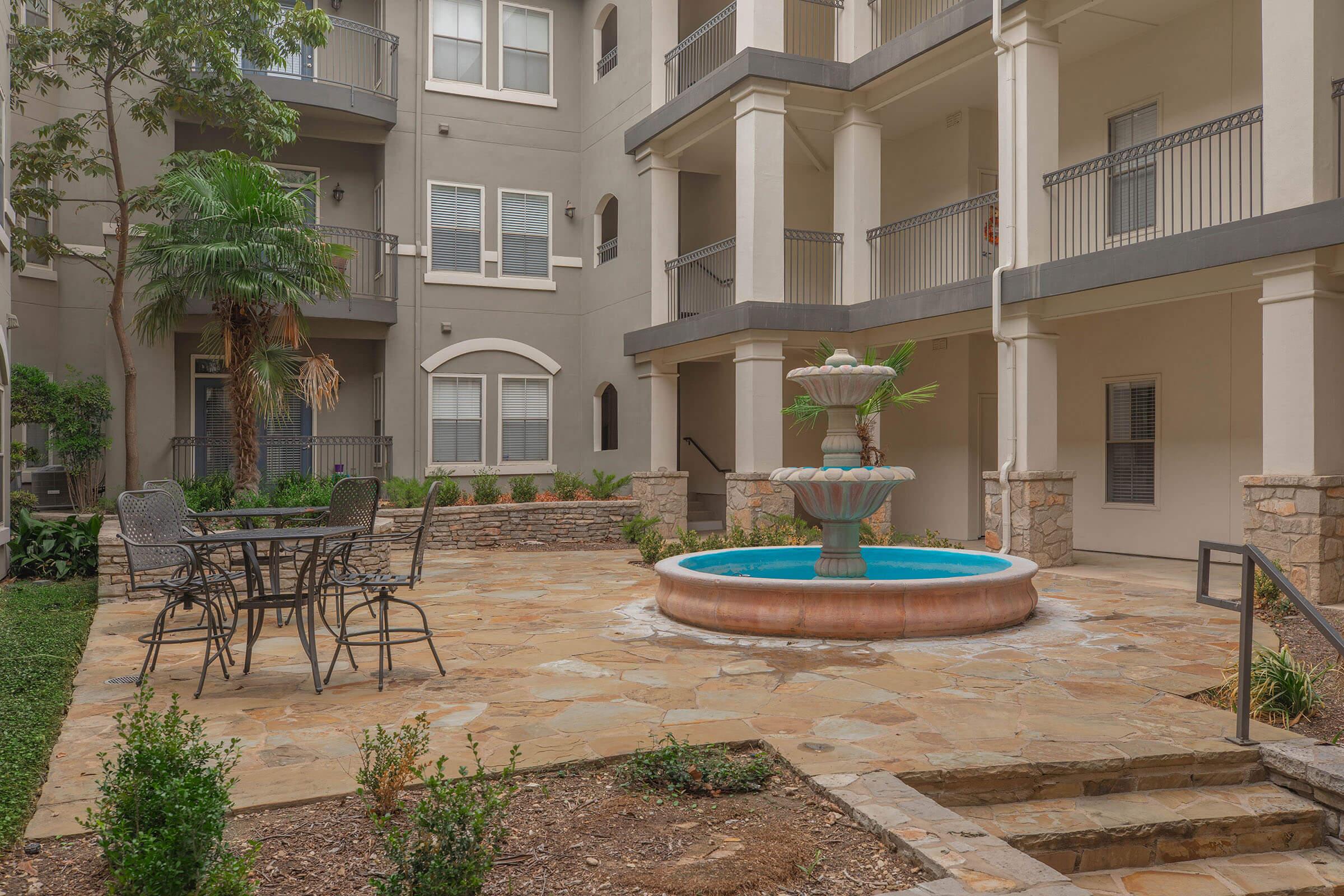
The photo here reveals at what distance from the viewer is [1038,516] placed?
11781 mm

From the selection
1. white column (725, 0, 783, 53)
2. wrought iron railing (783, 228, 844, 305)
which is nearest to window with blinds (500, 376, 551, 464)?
wrought iron railing (783, 228, 844, 305)

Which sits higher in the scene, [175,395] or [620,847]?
[175,395]

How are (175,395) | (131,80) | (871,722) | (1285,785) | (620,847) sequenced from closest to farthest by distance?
(620,847) → (1285,785) → (871,722) → (131,80) → (175,395)

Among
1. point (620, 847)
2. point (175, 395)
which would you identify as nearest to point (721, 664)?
point (620, 847)

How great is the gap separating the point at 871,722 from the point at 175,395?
1524cm

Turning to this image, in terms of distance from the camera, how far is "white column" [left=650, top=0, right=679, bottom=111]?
1658cm

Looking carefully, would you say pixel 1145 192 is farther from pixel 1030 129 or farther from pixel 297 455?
pixel 297 455

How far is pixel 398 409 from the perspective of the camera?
57.4 feet

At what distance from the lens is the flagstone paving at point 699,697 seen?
4.58 metres

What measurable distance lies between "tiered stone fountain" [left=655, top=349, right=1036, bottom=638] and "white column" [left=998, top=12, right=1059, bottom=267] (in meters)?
4.32

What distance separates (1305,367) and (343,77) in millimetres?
15609

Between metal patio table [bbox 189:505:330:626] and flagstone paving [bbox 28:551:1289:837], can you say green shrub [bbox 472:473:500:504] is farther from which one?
flagstone paving [bbox 28:551:1289:837]

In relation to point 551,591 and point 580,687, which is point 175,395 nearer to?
point 551,591

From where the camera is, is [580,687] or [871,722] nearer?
[871,722]
